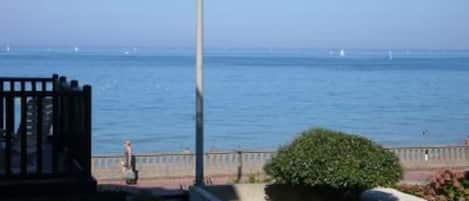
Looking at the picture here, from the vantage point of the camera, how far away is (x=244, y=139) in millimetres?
46000

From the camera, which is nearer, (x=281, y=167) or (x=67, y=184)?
(x=67, y=184)

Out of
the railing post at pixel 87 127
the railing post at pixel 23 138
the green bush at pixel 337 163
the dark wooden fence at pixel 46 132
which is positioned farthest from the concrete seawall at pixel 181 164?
the railing post at pixel 23 138

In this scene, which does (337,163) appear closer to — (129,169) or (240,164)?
(129,169)

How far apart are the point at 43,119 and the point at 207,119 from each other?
47425 mm

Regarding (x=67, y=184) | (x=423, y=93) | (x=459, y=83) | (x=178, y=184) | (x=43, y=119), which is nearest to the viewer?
(x=67, y=184)

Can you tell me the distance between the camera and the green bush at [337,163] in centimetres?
941

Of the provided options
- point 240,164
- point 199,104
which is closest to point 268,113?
point 240,164

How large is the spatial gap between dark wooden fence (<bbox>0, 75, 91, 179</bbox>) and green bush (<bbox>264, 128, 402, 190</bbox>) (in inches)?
90.8

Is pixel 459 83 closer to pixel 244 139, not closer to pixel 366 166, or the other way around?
pixel 244 139

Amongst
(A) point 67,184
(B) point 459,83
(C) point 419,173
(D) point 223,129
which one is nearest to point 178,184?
(C) point 419,173

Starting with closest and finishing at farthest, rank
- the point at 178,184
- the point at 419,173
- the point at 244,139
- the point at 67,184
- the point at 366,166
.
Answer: the point at 67,184 → the point at 366,166 → the point at 178,184 → the point at 419,173 → the point at 244,139

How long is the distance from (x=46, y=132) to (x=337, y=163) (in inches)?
117

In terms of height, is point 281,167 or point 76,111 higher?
point 76,111

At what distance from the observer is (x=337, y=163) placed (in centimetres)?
944
